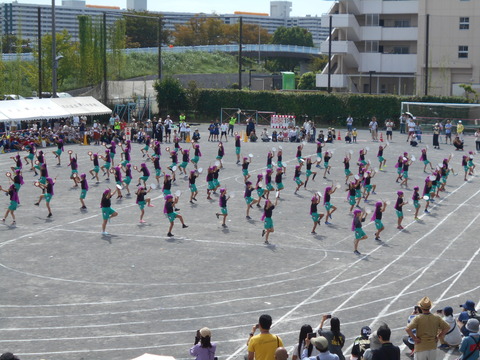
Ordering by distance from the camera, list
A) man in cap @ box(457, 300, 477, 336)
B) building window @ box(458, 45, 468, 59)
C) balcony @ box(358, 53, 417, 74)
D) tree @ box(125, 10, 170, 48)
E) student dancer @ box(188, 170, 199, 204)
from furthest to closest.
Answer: tree @ box(125, 10, 170, 48), balcony @ box(358, 53, 417, 74), building window @ box(458, 45, 468, 59), student dancer @ box(188, 170, 199, 204), man in cap @ box(457, 300, 477, 336)

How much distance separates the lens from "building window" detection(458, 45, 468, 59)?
72700mm

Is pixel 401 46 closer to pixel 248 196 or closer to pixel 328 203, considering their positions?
pixel 328 203

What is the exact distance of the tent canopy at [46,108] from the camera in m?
47.5

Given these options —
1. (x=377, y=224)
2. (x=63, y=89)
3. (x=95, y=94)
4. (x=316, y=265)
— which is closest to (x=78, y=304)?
(x=316, y=265)

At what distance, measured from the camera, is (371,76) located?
7631 cm

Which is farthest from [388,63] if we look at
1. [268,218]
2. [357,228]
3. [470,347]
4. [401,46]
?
[470,347]

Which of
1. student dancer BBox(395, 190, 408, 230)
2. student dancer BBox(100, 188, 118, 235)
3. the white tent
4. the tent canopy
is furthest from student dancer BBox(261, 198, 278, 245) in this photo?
the white tent

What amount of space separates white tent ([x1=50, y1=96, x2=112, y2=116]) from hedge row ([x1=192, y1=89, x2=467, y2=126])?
13058 mm

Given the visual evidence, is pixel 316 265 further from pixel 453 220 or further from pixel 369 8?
pixel 369 8

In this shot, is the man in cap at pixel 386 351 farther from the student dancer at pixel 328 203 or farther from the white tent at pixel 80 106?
the white tent at pixel 80 106

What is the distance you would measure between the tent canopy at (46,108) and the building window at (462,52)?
34.1 meters

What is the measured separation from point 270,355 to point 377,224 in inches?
560

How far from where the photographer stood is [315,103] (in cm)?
6494

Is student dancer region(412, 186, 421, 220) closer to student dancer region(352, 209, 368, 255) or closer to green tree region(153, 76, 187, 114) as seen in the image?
student dancer region(352, 209, 368, 255)
